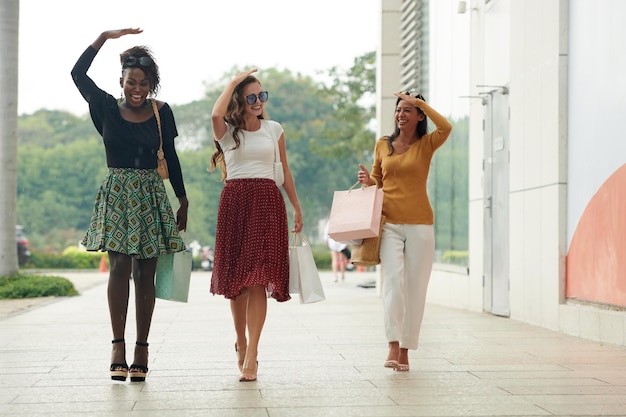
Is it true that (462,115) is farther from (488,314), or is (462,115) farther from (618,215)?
(618,215)

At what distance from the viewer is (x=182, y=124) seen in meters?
68.5

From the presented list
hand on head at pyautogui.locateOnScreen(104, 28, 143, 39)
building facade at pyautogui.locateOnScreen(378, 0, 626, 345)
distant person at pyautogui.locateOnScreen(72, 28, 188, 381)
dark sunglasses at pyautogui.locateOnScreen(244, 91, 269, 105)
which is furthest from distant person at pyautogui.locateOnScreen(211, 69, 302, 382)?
building facade at pyautogui.locateOnScreen(378, 0, 626, 345)

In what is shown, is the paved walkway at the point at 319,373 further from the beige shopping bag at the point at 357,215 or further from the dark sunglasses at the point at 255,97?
the dark sunglasses at the point at 255,97

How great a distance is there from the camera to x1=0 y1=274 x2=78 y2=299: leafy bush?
17375mm

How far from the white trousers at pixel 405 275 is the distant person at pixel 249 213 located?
30.3 inches

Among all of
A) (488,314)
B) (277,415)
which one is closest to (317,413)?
(277,415)

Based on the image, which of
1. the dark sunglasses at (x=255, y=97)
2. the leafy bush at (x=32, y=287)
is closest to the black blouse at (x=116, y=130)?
the dark sunglasses at (x=255, y=97)

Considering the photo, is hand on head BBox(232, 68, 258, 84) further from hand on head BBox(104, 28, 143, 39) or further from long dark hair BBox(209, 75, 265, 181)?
hand on head BBox(104, 28, 143, 39)

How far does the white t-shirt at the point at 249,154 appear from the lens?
24.2 ft

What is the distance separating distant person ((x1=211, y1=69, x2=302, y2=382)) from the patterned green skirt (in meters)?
0.34

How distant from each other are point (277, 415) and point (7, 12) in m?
13.8

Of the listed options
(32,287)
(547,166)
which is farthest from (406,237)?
(32,287)

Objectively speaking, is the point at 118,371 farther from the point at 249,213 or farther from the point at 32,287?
the point at 32,287

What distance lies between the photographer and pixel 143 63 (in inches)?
284
